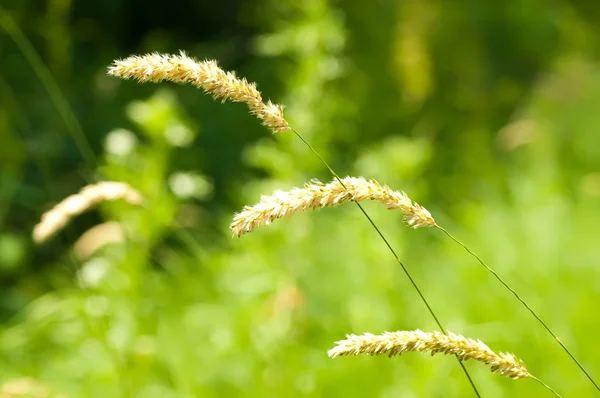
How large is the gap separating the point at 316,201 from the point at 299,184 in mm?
1362

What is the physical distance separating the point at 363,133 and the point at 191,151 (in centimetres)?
87

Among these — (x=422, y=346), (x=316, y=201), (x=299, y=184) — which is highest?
(x=299, y=184)

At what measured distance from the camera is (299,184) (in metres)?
2.19

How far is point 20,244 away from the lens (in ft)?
9.89

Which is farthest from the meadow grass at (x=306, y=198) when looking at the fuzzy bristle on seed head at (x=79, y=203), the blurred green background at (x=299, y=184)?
the blurred green background at (x=299, y=184)

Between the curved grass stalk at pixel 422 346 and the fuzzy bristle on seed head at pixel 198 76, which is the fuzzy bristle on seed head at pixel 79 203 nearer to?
the fuzzy bristle on seed head at pixel 198 76

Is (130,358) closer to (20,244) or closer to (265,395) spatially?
(265,395)

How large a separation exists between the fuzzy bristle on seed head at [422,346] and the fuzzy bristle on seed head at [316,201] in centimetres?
12

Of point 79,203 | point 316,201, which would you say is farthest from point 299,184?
point 316,201

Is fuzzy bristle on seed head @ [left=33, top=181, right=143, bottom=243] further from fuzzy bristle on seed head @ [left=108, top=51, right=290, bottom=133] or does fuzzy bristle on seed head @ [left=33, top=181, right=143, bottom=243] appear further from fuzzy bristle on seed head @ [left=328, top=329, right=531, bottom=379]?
fuzzy bristle on seed head @ [left=328, top=329, right=531, bottom=379]

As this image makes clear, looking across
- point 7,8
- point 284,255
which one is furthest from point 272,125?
point 7,8

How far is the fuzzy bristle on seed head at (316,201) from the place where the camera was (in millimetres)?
801

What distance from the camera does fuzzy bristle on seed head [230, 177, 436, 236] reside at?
0.80m

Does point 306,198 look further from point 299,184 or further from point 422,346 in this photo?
point 299,184
